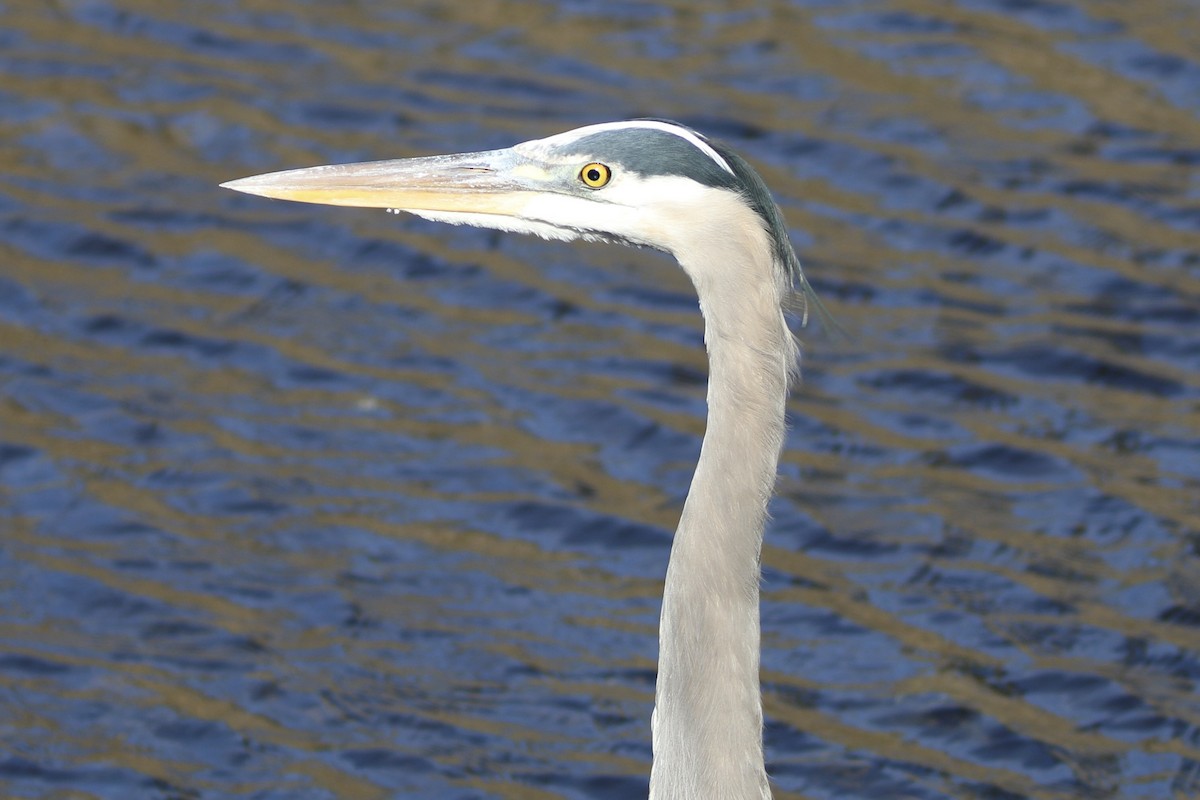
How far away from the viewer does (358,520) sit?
6891 millimetres

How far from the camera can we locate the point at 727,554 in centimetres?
400

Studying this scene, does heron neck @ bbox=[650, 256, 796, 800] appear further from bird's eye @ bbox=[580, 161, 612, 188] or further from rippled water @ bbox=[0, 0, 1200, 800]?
rippled water @ bbox=[0, 0, 1200, 800]

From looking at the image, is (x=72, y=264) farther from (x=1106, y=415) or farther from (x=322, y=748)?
(x=1106, y=415)

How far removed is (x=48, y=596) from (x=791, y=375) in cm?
332

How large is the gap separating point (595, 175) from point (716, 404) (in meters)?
0.55

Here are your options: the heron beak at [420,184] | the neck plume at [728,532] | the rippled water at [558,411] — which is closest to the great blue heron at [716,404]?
the neck plume at [728,532]

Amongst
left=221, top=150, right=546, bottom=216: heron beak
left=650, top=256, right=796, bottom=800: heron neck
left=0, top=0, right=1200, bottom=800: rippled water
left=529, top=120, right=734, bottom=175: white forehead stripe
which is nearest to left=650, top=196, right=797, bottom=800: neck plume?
left=650, top=256, right=796, bottom=800: heron neck

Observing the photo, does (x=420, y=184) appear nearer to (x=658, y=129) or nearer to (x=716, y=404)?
(x=658, y=129)

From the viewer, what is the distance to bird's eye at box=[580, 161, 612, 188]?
4066mm

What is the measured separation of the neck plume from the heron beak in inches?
18.1

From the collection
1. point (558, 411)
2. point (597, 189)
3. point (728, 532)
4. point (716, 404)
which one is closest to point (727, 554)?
point (728, 532)

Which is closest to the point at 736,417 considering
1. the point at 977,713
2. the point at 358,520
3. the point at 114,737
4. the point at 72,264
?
the point at 977,713

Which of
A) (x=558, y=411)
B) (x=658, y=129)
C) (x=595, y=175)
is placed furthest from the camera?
(x=558, y=411)

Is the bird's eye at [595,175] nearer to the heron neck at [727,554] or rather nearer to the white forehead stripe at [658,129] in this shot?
the white forehead stripe at [658,129]
